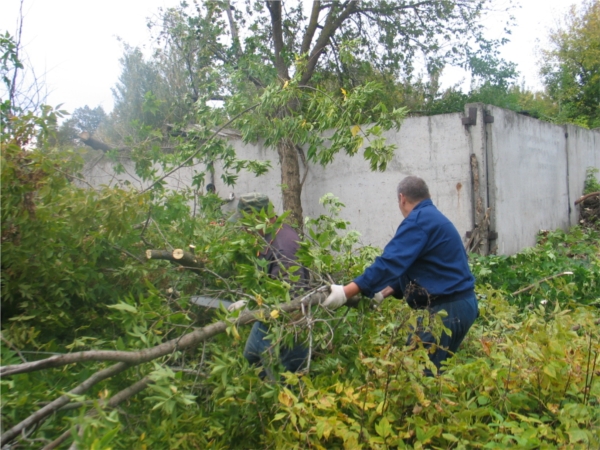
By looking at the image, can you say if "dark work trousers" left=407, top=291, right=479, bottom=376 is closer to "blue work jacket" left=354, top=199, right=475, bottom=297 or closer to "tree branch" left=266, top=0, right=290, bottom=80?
"blue work jacket" left=354, top=199, right=475, bottom=297

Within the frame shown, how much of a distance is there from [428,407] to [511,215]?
6.46 metres

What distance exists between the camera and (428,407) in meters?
2.49

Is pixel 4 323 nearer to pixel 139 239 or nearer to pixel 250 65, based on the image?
pixel 139 239

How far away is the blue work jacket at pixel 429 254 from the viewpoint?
3.20m

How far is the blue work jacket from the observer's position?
3203 mm

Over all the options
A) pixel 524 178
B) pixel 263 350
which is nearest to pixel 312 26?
pixel 524 178

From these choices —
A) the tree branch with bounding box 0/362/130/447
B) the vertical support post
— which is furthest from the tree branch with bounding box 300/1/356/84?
the tree branch with bounding box 0/362/130/447

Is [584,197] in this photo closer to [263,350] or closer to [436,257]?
[436,257]

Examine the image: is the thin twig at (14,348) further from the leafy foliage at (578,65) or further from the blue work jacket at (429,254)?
the leafy foliage at (578,65)

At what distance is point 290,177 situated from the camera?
9508 mm

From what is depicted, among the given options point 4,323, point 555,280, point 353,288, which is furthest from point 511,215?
point 4,323

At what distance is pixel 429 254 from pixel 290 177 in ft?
20.7

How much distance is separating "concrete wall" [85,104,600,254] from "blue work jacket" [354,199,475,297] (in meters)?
3.83

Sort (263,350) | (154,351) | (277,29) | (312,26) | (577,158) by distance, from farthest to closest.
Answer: (577,158)
(312,26)
(277,29)
(263,350)
(154,351)
